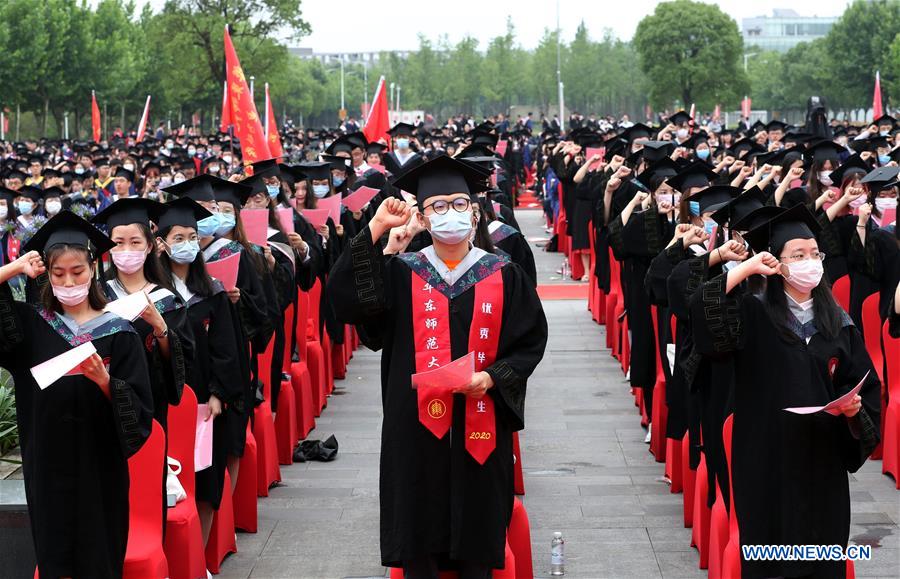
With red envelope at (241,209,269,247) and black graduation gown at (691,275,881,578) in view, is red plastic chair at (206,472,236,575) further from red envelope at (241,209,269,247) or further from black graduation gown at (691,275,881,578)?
black graduation gown at (691,275,881,578)

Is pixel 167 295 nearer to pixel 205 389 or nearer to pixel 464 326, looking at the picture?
pixel 205 389

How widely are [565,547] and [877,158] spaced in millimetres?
8156

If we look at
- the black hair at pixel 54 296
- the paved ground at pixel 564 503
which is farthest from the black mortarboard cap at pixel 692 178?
the black hair at pixel 54 296

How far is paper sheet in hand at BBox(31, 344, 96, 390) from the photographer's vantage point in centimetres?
507

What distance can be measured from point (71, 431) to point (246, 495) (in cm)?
251

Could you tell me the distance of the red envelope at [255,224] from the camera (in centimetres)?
887

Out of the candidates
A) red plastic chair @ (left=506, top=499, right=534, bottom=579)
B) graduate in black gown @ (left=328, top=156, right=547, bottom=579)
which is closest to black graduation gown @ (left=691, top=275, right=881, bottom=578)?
graduate in black gown @ (left=328, top=156, right=547, bottom=579)

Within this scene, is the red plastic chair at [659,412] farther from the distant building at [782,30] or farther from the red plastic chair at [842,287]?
the distant building at [782,30]

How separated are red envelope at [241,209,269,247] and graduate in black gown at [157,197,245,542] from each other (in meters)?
1.50

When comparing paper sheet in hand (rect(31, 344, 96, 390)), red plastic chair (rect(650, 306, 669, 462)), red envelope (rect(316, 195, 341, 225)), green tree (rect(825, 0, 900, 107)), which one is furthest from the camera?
green tree (rect(825, 0, 900, 107))

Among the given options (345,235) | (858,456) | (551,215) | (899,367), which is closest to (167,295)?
(858,456)

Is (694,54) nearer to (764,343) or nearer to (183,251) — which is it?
(183,251)

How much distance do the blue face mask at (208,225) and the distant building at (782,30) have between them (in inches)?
7046

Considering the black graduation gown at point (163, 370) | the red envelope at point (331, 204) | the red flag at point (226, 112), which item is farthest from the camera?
the red flag at point (226, 112)
